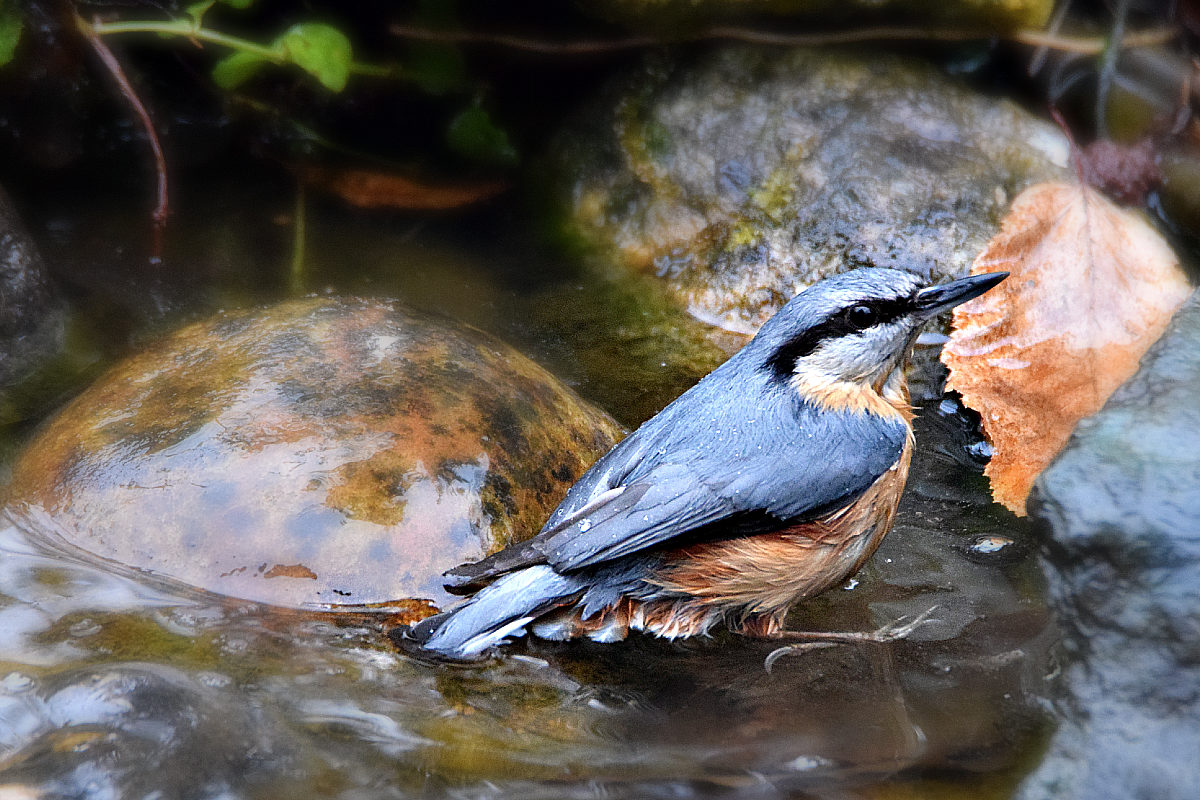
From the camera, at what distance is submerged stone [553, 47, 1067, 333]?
14.3 ft

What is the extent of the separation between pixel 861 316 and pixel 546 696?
1.42 metres

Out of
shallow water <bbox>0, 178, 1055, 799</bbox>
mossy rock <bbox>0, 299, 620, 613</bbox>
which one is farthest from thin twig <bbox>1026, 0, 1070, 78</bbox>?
mossy rock <bbox>0, 299, 620, 613</bbox>

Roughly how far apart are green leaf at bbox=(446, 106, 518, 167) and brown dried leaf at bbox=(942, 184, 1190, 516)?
6.94ft

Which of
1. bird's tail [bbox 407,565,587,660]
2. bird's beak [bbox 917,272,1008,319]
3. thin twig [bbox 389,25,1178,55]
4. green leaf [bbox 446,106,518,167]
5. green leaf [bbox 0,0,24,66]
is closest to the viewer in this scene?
bird's tail [bbox 407,565,587,660]

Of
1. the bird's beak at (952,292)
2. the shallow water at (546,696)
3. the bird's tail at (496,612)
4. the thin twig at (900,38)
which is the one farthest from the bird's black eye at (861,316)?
the thin twig at (900,38)

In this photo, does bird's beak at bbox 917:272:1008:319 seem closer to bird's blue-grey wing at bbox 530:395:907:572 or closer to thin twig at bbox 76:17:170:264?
bird's blue-grey wing at bbox 530:395:907:572

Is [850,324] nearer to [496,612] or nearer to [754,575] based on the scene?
[754,575]

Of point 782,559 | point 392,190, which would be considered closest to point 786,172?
point 392,190

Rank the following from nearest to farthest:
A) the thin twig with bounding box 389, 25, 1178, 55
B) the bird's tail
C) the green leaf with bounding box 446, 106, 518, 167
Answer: the bird's tail
the thin twig with bounding box 389, 25, 1178, 55
the green leaf with bounding box 446, 106, 518, 167

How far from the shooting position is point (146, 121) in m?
4.40

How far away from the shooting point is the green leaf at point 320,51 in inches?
168

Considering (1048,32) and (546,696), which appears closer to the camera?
(546,696)

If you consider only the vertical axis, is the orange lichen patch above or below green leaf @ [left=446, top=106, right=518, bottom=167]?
below

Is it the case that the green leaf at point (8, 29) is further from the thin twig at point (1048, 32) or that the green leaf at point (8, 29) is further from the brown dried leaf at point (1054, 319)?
the thin twig at point (1048, 32)
